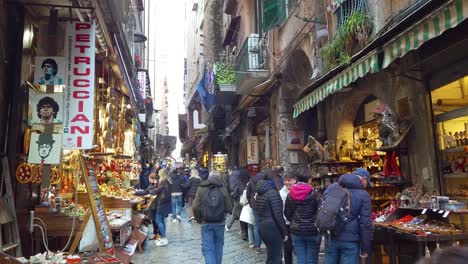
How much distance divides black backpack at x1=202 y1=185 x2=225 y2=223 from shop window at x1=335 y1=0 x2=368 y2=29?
4.93 meters

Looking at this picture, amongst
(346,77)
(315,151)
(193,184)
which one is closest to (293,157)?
(315,151)

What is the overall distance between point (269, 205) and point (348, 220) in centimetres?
161

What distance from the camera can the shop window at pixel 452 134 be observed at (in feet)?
22.5

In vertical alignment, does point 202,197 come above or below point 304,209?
above

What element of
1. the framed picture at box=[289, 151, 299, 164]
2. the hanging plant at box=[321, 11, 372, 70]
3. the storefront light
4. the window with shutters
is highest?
the window with shutters

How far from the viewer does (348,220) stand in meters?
5.41

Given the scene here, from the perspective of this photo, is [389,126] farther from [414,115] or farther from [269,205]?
[269,205]

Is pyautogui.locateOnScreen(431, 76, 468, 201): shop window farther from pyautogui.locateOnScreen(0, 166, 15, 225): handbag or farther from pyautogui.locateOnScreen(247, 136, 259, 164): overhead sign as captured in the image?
pyautogui.locateOnScreen(247, 136, 259, 164): overhead sign

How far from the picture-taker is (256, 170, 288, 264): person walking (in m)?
6.66

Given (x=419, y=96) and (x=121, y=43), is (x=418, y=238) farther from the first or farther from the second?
(x=121, y=43)

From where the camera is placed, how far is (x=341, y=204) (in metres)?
5.36

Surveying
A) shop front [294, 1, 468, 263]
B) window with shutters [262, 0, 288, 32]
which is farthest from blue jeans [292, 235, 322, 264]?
window with shutters [262, 0, 288, 32]

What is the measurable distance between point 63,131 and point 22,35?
1.39 metres

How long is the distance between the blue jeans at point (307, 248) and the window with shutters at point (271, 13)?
8.21 m
